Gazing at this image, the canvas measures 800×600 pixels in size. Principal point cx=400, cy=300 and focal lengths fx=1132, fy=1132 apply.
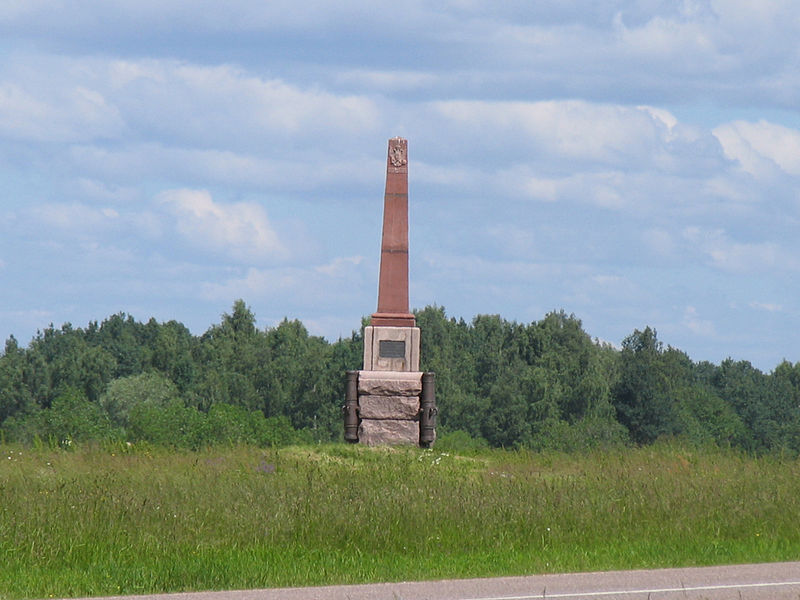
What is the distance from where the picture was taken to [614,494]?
14430 millimetres

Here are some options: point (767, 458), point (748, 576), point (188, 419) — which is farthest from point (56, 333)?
point (748, 576)

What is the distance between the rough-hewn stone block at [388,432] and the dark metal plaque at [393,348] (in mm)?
1493

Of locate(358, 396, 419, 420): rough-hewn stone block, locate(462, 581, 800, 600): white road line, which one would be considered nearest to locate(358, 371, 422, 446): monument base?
locate(358, 396, 419, 420): rough-hewn stone block

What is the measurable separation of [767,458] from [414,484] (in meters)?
7.76

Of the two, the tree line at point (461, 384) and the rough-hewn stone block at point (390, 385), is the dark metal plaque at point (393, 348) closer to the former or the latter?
the rough-hewn stone block at point (390, 385)

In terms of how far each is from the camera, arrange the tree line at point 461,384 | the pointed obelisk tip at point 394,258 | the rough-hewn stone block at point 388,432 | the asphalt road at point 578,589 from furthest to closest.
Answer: the tree line at point 461,384
the pointed obelisk tip at point 394,258
the rough-hewn stone block at point 388,432
the asphalt road at point 578,589

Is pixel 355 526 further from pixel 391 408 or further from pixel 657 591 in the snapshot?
pixel 391 408

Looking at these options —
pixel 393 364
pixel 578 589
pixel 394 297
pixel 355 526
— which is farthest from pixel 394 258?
pixel 578 589

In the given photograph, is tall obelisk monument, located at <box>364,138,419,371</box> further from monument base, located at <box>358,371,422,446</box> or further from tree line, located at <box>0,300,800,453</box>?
tree line, located at <box>0,300,800,453</box>

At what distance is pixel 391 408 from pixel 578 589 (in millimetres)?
13484

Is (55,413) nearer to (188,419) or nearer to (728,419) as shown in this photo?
(188,419)

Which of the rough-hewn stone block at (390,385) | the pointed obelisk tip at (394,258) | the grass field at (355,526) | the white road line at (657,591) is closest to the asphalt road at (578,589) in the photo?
the white road line at (657,591)

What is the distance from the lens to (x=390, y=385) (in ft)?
75.3

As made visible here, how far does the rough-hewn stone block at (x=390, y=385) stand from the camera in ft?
75.3
